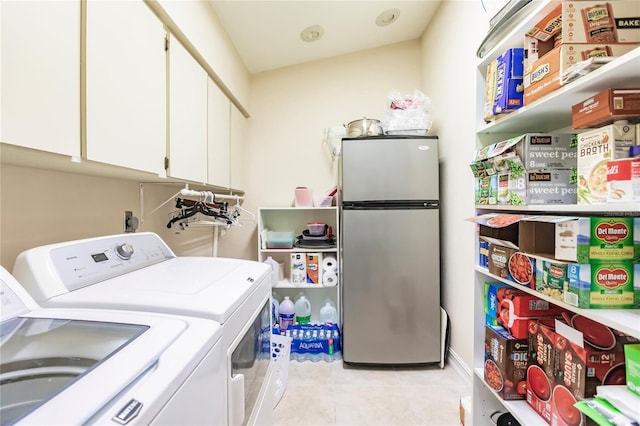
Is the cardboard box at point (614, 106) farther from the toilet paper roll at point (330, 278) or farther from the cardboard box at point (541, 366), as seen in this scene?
the toilet paper roll at point (330, 278)

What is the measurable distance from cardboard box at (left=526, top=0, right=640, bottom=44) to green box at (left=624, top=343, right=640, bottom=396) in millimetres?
857

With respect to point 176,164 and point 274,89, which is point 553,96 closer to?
point 176,164

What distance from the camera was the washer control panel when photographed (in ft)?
3.02

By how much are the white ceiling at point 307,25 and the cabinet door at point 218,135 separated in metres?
0.51

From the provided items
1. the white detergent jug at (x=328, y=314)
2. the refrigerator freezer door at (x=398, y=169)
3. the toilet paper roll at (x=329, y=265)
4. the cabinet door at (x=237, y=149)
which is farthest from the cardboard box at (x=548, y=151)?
the white detergent jug at (x=328, y=314)

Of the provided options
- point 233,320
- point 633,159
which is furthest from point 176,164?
point 633,159

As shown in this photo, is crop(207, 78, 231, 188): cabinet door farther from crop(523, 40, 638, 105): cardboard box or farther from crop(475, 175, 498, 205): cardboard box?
crop(523, 40, 638, 105): cardboard box

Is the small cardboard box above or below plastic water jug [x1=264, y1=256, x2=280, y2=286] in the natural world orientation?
above

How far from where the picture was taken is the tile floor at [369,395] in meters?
1.66

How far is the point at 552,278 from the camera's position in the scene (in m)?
0.93

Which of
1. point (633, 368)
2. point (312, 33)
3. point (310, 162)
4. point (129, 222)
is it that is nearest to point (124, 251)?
point (129, 222)

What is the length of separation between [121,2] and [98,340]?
1113 millimetres

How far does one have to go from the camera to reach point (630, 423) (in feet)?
2.26

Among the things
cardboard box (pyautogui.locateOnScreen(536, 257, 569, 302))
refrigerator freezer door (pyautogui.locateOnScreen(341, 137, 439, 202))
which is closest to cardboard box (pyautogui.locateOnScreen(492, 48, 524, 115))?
cardboard box (pyautogui.locateOnScreen(536, 257, 569, 302))
